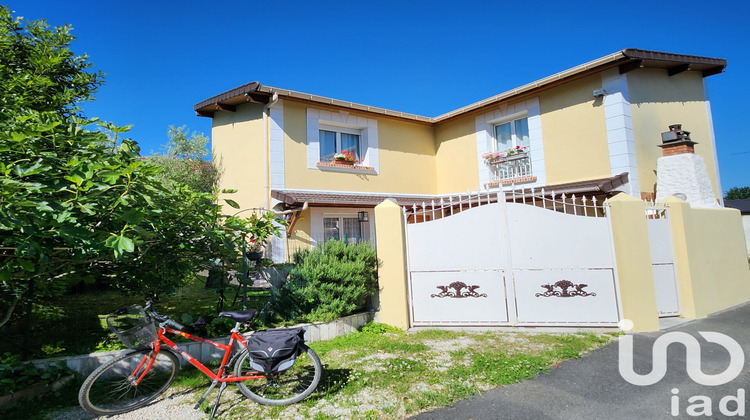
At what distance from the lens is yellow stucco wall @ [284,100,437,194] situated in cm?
1079

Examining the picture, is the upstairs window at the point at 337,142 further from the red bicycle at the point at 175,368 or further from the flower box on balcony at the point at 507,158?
the red bicycle at the point at 175,368

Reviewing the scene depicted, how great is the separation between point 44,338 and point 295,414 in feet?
14.0

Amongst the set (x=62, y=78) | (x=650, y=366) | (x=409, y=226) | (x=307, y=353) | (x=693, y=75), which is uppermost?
(x=693, y=75)

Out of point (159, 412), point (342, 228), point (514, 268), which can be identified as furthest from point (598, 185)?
point (159, 412)

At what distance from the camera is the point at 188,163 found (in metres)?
12.3

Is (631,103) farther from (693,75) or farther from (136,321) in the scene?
(136,321)

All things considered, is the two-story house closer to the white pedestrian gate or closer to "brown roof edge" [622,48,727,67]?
"brown roof edge" [622,48,727,67]

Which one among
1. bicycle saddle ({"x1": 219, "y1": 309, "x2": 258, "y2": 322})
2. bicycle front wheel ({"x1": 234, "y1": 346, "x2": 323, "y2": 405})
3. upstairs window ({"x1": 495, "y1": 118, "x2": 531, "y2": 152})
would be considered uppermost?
upstairs window ({"x1": 495, "y1": 118, "x2": 531, "y2": 152})

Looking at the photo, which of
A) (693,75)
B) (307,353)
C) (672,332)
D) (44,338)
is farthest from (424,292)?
(693,75)

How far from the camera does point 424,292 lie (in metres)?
6.57

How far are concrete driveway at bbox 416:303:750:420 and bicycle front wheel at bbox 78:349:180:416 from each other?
2.85 meters

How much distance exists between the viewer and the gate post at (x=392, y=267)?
654cm

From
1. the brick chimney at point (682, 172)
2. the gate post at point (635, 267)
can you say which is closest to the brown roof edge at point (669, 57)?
the brick chimney at point (682, 172)

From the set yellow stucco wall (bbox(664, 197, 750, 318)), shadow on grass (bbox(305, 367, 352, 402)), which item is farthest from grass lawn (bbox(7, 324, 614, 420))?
yellow stucco wall (bbox(664, 197, 750, 318))
